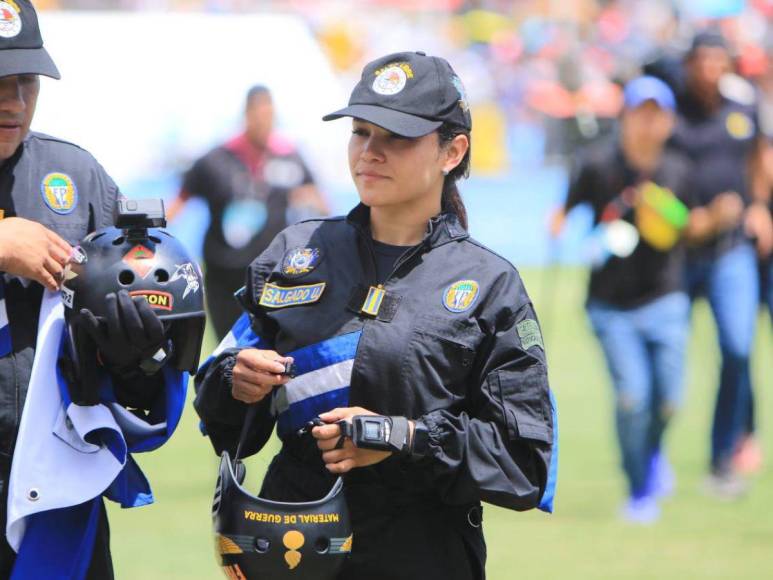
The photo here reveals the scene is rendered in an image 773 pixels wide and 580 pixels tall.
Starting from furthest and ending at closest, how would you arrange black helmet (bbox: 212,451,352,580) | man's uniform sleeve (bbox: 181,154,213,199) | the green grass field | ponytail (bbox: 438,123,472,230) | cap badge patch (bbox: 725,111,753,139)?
1. man's uniform sleeve (bbox: 181,154,213,199)
2. cap badge patch (bbox: 725,111,753,139)
3. the green grass field
4. ponytail (bbox: 438,123,472,230)
5. black helmet (bbox: 212,451,352,580)

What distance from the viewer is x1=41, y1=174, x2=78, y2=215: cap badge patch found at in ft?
13.0

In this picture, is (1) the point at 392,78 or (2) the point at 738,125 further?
(2) the point at 738,125

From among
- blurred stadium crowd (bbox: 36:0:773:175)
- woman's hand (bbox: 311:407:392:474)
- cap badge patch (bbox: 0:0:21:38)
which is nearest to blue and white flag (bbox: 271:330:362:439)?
woman's hand (bbox: 311:407:392:474)

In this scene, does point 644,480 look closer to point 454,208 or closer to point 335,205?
point 454,208

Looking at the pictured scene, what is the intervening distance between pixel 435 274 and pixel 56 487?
3.51 ft

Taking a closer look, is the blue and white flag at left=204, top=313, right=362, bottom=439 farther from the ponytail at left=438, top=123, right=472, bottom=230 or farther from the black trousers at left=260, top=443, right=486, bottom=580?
Answer: the ponytail at left=438, top=123, right=472, bottom=230

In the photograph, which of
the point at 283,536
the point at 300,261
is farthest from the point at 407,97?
the point at 283,536

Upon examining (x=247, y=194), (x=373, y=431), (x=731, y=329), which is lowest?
(x=731, y=329)

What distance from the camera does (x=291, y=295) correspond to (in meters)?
3.75

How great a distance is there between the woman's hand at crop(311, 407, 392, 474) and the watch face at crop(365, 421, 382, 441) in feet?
0.19

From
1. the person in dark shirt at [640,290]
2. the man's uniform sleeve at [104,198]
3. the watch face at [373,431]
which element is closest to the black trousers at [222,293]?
the person in dark shirt at [640,290]

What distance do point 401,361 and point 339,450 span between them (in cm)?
26

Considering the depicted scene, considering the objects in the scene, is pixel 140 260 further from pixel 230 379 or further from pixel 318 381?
pixel 318 381

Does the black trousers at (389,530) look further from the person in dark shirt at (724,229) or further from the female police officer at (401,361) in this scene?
the person in dark shirt at (724,229)
